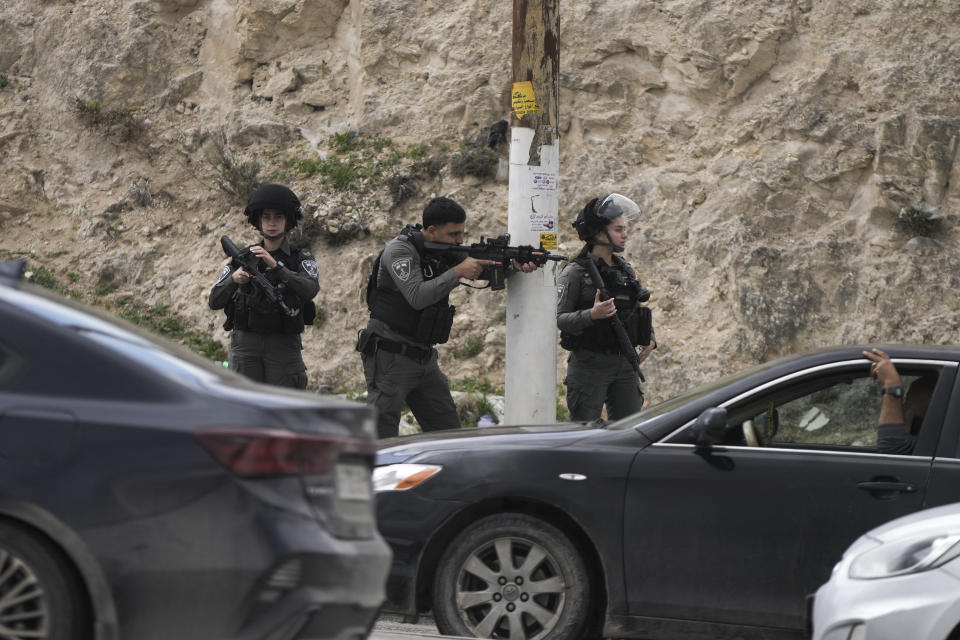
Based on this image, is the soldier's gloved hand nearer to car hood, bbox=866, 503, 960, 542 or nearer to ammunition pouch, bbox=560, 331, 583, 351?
ammunition pouch, bbox=560, 331, 583, 351

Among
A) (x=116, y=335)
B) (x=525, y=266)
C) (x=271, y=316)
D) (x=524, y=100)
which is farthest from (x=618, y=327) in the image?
(x=116, y=335)

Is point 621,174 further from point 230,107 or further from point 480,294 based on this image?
point 230,107

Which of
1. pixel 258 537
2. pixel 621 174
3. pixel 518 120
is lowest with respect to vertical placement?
pixel 258 537

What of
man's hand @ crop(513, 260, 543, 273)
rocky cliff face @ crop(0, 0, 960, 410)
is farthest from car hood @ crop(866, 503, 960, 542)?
rocky cliff face @ crop(0, 0, 960, 410)

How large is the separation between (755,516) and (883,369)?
2.87ft

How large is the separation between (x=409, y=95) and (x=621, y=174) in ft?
11.2

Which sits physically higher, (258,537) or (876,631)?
(258,537)

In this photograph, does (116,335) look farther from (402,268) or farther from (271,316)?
(271,316)

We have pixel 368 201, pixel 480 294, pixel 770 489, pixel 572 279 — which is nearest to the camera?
pixel 770 489

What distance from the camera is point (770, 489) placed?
500 centimetres

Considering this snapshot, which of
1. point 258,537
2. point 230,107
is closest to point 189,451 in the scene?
point 258,537

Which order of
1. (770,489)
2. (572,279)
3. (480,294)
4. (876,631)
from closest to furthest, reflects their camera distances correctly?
1. (876,631)
2. (770,489)
3. (572,279)
4. (480,294)

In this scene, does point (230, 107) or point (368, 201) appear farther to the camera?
point (230, 107)

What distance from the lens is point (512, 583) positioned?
5039mm
